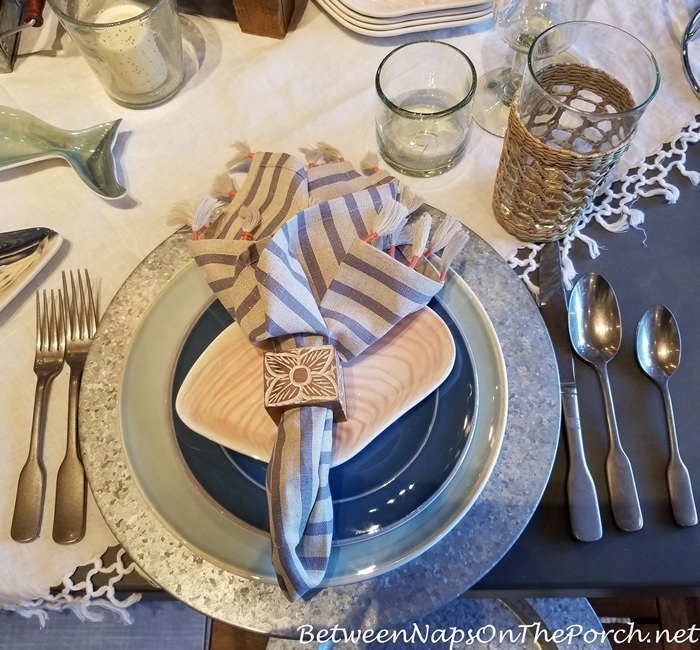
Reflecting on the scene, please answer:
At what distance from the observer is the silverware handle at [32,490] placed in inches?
18.2

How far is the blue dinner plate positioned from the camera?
0.43 m

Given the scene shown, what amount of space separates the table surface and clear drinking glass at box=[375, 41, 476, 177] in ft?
0.57

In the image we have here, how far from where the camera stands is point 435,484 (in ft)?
1.42

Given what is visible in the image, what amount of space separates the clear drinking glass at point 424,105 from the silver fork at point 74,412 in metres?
0.34

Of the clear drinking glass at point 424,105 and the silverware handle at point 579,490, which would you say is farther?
the clear drinking glass at point 424,105

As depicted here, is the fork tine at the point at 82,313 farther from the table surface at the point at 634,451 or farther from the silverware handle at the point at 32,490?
the table surface at the point at 634,451

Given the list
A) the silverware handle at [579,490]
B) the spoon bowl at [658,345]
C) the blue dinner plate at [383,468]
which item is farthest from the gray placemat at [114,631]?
the spoon bowl at [658,345]

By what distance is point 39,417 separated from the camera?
500 millimetres

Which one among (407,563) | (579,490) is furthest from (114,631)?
(579,490)

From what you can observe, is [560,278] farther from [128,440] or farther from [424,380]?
[128,440]

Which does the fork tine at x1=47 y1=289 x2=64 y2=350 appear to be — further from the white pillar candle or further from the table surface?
the table surface
